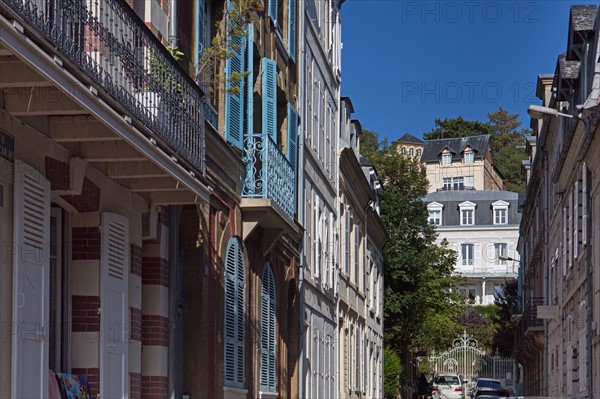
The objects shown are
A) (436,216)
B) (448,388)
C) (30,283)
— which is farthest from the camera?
(436,216)

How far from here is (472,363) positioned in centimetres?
7800

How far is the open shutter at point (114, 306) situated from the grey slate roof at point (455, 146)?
350ft

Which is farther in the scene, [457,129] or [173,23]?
[457,129]

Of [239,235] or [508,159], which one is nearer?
[239,235]

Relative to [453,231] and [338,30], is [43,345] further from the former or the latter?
[453,231]

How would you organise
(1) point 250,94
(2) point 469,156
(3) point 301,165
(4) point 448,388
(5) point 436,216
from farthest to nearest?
(2) point 469,156
(5) point 436,216
(4) point 448,388
(3) point 301,165
(1) point 250,94

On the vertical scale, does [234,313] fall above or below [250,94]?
below

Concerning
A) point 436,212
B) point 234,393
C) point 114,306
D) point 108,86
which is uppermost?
point 436,212

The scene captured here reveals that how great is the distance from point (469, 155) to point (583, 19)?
9043 cm

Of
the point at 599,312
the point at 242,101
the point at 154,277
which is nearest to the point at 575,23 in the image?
the point at 599,312

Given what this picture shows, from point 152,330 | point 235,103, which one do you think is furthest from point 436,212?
point 152,330

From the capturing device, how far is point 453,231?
106062 millimetres

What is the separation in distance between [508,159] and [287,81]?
348 feet

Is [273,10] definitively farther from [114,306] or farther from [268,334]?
[114,306]
